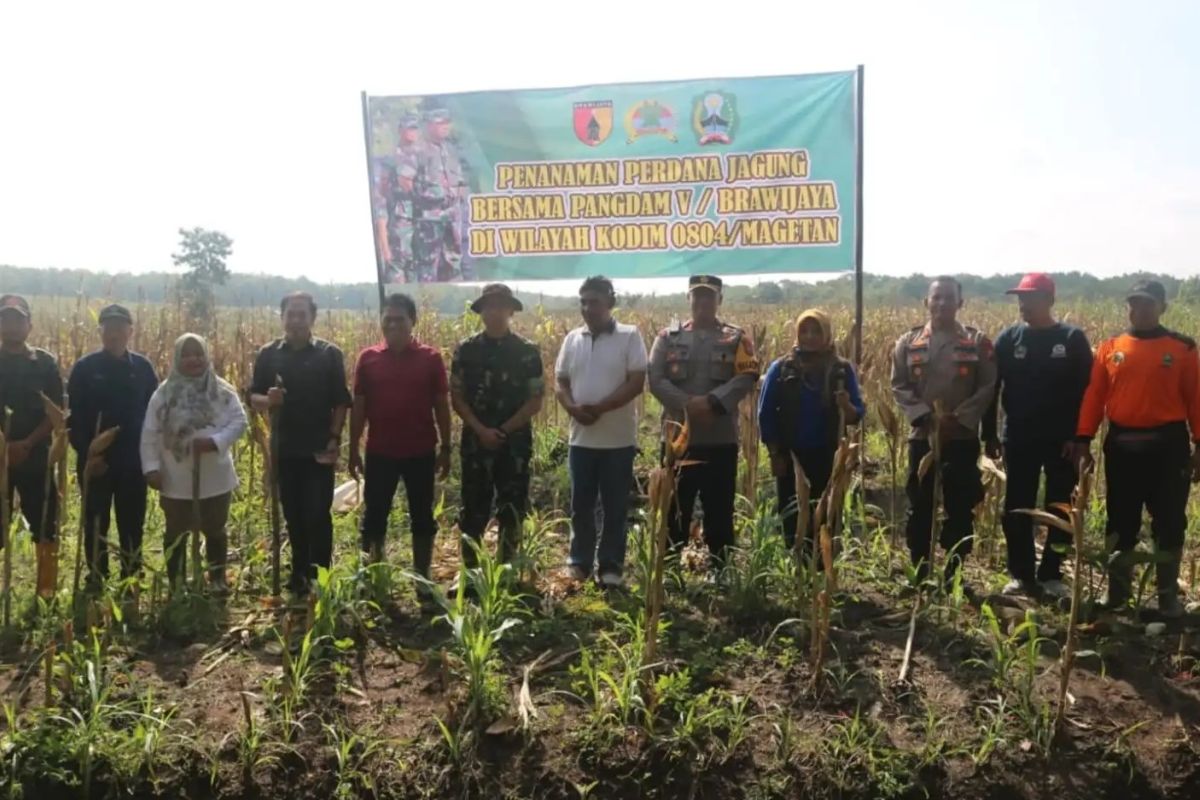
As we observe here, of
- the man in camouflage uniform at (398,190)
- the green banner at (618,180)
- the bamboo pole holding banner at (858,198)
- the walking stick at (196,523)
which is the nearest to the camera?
the walking stick at (196,523)

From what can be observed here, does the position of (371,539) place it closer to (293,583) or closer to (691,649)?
(293,583)

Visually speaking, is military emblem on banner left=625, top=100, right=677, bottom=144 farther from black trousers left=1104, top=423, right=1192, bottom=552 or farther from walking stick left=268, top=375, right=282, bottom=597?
black trousers left=1104, top=423, right=1192, bottom=552

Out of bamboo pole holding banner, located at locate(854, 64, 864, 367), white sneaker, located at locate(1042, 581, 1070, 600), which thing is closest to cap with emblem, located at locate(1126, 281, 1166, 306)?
white sneaker, located at locate(1042, 581, 1070, 600)

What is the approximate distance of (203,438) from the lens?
4.09 m

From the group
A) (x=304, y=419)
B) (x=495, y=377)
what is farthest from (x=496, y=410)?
(x=304, y=419)

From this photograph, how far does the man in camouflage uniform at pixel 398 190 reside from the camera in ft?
21.7

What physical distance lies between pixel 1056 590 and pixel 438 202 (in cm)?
475

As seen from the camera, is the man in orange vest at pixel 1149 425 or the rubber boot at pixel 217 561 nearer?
the man in orange vest at pixel 1149 425

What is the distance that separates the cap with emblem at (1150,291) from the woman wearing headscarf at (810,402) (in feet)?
4.18

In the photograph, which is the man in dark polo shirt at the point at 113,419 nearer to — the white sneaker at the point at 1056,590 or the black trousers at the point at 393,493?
the black trousers at the point at 393,493

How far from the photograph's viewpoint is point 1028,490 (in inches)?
168

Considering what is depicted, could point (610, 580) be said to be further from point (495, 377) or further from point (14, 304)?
point (14, 304)

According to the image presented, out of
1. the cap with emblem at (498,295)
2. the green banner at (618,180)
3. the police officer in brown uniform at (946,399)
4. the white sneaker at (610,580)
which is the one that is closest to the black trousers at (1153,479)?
the police officer in brown uniform at (946,399)

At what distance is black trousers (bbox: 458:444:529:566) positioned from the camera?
443cm
